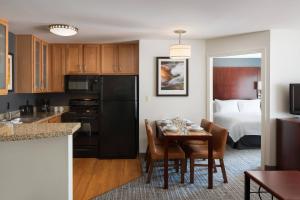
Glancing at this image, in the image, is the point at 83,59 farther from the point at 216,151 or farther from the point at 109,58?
the point at 216,151

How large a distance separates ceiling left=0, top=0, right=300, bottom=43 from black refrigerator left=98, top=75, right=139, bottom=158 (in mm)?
930

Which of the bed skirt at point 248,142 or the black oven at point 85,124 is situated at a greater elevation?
the black oven at point 85,124

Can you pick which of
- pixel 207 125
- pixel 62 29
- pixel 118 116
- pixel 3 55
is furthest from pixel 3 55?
pixel 207 125

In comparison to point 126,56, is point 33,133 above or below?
below

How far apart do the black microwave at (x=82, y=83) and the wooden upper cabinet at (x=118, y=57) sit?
31 centimetres

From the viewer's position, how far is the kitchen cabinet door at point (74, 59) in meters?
5.45

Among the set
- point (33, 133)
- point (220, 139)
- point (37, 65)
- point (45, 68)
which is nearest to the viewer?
point (33, 133)

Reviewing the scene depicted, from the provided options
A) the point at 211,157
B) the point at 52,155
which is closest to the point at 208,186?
the point at 211,157

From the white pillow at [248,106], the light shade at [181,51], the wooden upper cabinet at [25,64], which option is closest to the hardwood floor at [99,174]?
the wooden upper cabinet at [25,64]

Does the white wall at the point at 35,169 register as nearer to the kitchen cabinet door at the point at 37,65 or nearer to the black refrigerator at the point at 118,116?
the kitchen cabinet door at the point at 37,65

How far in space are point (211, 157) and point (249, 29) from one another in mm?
2126

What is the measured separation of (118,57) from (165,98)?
126 centimetres

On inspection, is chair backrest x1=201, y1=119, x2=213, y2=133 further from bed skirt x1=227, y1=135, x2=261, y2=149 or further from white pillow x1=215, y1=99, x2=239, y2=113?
white pillow x1=215, y1=99, x2=239, y2=113

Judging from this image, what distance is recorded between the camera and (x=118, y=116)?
5133 millimetres
